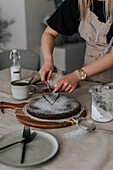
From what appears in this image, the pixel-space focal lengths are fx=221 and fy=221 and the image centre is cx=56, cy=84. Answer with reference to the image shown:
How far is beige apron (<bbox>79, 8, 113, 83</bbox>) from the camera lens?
1403 mm

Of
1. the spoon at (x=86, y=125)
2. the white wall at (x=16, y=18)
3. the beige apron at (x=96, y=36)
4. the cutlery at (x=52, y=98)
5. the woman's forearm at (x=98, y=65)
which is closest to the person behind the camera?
the spoon at (x=86, y=125)

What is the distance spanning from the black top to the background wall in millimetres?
2222

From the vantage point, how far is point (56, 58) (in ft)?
12.4

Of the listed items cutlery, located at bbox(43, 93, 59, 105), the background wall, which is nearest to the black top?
cutlery, located at bbox(43, 93, 59, 105)

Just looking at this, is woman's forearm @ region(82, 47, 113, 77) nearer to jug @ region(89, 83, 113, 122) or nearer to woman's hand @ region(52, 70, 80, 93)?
woman's hand @ region(52, 70, 80, 93)

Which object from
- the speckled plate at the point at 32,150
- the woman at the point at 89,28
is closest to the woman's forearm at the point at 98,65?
the woman at the point at 89,28

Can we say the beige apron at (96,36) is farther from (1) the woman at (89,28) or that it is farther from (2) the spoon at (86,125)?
(2) the spoon at (86,125)

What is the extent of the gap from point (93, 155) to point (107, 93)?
31 centimetres

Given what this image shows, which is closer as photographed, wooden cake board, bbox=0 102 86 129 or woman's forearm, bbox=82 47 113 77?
wooden cake board, bbox=0 102 86 129

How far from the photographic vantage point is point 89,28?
4.80ft

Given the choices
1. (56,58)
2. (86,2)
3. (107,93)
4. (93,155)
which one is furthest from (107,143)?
(56,58)

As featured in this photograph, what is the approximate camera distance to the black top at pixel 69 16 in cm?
142

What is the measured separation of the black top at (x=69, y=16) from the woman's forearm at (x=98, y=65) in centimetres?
25

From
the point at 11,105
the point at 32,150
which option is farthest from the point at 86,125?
the point at 11,105
